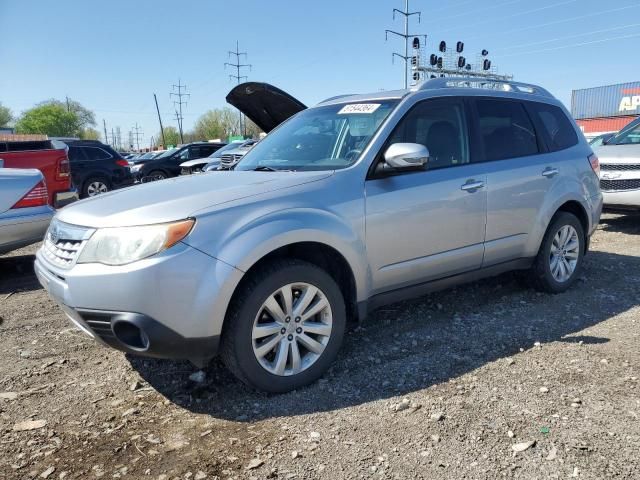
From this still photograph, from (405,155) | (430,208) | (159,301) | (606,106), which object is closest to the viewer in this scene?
(159,301)

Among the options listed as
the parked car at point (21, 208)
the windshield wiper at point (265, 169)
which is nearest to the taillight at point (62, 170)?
the parked car at point (21, 208)

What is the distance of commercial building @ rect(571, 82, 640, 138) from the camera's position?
153 feet

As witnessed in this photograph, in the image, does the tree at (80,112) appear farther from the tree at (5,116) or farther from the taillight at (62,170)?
the taillight at (62,170)

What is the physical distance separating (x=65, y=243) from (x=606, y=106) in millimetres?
57560

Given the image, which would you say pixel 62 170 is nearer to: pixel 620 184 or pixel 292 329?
pixel 292 329

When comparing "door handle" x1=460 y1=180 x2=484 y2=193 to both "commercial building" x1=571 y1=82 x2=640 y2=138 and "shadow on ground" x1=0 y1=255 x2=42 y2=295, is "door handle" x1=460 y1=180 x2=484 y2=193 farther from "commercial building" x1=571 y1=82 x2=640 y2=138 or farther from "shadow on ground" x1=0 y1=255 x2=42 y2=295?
"commercial building" x1=571 y1=82 x2=640 y2=138

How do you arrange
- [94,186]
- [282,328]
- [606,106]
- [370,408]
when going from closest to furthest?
[370,408] → [282,328] → [94,186] → [606,106]

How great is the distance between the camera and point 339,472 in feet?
7.59

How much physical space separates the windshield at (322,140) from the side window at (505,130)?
2.97ft

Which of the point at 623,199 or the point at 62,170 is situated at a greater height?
the point at 62,170

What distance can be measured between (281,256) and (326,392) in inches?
32.8

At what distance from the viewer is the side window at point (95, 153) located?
13133mm

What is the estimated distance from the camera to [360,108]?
3.83 meters

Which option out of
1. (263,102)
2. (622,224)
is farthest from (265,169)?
(622,224)
